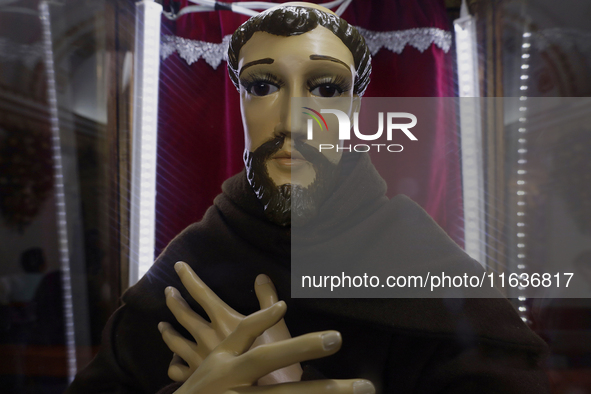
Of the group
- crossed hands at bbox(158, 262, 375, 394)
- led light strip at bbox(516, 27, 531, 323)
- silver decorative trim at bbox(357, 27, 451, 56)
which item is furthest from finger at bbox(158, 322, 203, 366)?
silver decorative trim at bbox(357, 27, 451, 56)

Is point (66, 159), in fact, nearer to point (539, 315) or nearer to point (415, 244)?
point (415, 244)

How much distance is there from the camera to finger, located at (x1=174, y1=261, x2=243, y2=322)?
53 centimetres

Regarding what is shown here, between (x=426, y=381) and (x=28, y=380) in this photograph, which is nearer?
(x=426, y=381)

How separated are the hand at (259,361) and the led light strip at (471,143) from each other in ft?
1.28

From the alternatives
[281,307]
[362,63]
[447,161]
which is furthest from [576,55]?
[281,307]

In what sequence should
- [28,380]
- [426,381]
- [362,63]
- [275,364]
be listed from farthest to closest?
[28,380] → [362,63] → [426,381] → [275,364]

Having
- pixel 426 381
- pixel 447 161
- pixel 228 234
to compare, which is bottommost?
pixel 426 381

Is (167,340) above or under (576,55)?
under

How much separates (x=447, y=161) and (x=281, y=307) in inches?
18.7

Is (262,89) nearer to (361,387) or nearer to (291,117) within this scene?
(291,117)

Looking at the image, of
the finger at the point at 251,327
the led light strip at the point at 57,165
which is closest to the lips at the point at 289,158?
the finger at the point at 251,327

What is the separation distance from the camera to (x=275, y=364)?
429 millimetres

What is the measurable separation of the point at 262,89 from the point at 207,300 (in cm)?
38

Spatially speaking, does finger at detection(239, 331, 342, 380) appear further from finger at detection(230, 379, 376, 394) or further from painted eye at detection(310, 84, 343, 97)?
painted eye at detection(310, 84, 343, 97)
